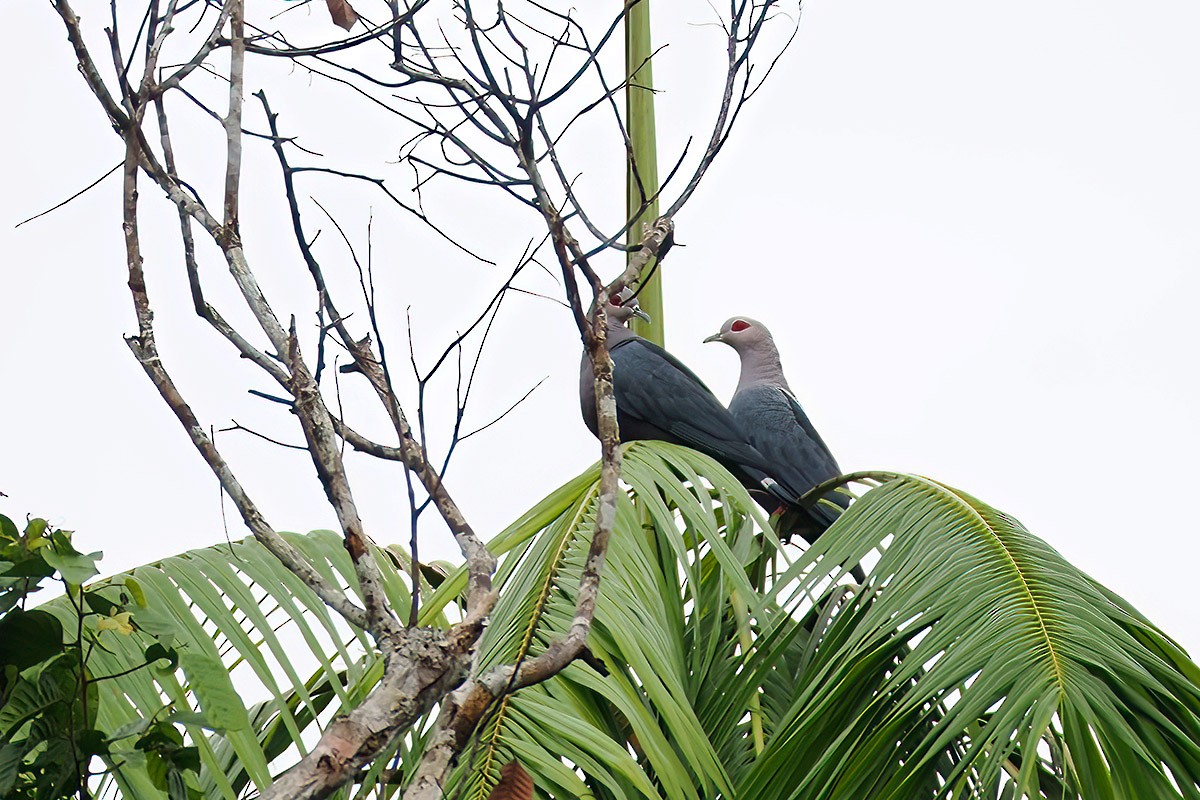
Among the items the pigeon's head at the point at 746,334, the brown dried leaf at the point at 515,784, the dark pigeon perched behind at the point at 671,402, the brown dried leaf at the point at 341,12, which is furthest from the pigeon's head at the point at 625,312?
the brown dried leaf at the point at 515,784

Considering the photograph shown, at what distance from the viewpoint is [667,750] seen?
1.73 metres

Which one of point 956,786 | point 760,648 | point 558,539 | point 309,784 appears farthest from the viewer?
point 558,539

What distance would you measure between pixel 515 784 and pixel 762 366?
2.37m

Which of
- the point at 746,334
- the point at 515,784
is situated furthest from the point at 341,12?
the point at 746,334

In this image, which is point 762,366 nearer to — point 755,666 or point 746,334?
point 746,334

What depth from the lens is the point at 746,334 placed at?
3.49 metres

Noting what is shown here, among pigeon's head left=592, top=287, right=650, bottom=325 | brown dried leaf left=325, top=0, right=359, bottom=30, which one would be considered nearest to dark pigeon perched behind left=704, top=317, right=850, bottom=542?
pigeon's head left=592, top=287, right=650, bottom=325

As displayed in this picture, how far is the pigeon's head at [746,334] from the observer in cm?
348

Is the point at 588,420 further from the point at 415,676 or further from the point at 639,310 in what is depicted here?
the point at 415,676

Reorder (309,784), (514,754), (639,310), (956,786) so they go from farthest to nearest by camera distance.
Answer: (639,310) < (514,754) < (956,786) < (309,784)

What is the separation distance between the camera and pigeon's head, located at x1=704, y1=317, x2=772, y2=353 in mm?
3480

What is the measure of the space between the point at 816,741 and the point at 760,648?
26 centimetres

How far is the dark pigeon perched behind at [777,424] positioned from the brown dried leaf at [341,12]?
1651 millimetres

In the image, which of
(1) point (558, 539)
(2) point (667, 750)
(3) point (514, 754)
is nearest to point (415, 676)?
(3) point (514, 754)
